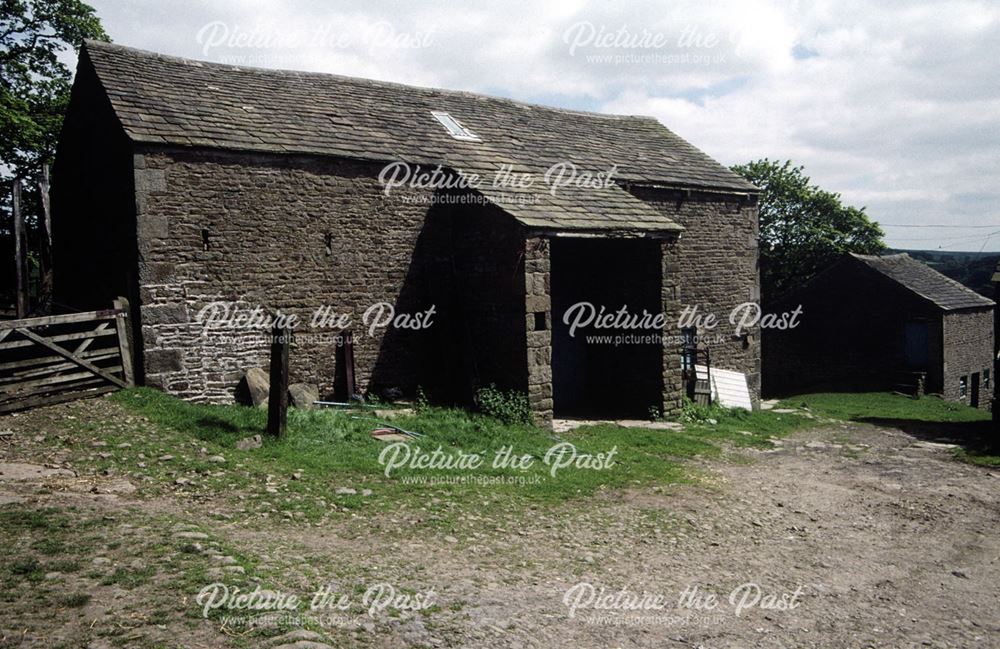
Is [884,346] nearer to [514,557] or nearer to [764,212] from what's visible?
[764,212]

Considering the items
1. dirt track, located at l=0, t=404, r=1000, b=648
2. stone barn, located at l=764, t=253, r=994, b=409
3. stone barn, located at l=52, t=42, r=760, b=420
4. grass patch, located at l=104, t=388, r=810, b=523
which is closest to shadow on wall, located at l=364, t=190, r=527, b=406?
stone barn, located at l=52, t=42, r=760, b=420

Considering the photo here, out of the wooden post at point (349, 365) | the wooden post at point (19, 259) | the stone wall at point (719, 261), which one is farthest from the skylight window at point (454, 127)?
the wooden post at point (19, 259)

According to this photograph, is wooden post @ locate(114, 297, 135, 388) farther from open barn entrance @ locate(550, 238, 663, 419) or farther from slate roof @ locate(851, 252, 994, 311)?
slate roof @ locate(851, 252, 994, 311)

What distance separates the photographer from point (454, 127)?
14930mm

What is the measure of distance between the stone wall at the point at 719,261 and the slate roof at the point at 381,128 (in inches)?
16.2

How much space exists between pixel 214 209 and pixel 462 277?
14.6 ft

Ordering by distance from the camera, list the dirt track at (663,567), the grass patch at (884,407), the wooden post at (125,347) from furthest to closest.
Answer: the grass patch at (884,407) → the wooden post at (125,347) → the dirt track at (663,567)

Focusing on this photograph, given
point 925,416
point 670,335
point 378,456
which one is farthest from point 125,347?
point 925,416

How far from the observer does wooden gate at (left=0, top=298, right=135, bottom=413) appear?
9000 millimetres

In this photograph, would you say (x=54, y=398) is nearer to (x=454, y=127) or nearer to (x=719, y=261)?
(x=454, y=127)

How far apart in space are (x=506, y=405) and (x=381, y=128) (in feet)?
20.8

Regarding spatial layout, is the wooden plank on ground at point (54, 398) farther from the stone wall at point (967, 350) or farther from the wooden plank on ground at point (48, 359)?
the stone wall at point (967, 350)

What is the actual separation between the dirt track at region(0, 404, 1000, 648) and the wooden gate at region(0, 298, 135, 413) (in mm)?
637

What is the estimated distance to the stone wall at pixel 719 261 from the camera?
52.7 ft
